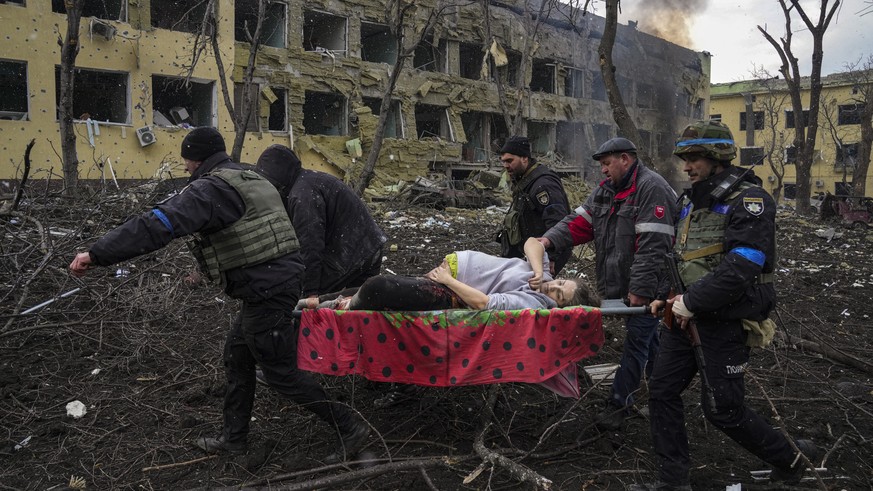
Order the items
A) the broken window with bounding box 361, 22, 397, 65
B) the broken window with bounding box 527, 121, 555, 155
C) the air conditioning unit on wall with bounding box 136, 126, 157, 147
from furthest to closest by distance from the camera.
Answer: the broken window with bounding box 527, 121, 555, 155 < the broken window with bounding box 361, 22, 397, 65 < the air conditioning unit on wall with bounding box 136, 126, 157, 147

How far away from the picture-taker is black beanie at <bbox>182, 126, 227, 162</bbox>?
360 cm

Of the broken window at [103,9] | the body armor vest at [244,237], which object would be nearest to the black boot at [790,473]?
the body armor vest at [244,237]

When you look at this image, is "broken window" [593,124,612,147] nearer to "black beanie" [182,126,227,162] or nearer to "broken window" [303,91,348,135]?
"broken window" [303,91,348,135]

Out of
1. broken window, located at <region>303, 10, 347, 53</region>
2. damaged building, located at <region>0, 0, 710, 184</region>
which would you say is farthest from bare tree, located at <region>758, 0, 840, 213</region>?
broken window, located at <region>303, 10, 347, 53</region>

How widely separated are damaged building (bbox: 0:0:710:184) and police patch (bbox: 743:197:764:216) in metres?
8.98

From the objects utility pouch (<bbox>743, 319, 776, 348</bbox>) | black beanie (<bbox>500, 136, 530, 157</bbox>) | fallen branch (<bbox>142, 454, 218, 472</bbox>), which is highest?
black beanie (<bbox>500, 136, 530, 157</bbox>)

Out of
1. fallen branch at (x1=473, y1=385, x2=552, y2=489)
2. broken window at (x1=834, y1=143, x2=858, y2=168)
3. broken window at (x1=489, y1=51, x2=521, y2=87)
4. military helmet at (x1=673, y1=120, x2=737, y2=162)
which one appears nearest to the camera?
fallen branch at (x1=473, y1=385, x2=552, y2=489)

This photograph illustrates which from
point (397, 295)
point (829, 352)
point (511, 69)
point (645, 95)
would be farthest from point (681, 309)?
point (645, 95)

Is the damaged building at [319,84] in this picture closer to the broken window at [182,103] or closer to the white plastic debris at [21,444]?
the broken window at [182,103]

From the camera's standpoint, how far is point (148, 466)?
11.5 feet

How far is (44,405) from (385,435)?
2.51m

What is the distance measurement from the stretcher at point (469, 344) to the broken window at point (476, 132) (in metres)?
22.7

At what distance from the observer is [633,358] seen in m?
3.92

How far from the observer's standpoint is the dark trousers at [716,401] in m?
2.89
